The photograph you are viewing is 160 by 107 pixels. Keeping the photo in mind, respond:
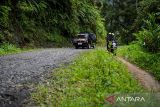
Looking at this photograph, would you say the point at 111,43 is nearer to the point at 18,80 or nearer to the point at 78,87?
the point at 78,87

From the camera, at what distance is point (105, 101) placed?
426 inches

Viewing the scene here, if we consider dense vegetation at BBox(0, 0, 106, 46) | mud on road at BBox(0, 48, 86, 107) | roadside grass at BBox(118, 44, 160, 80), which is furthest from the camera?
dense vegetation at BBox(0, 0, 106, 46)

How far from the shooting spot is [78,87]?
38.6 feet

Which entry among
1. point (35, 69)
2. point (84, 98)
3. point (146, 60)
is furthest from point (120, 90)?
point (146, 60)

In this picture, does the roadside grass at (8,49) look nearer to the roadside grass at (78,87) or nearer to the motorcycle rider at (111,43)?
the motorcycle rider at (111,43)

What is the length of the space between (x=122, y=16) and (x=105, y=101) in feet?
192

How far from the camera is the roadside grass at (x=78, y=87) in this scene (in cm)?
1018

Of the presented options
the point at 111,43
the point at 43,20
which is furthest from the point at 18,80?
the point at 43,20

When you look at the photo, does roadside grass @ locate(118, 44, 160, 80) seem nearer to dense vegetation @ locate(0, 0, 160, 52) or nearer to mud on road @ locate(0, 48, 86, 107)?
dense vegetation @ locate(0, 0, 160, 52)

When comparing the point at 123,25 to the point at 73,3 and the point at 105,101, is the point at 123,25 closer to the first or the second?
the point at 73,3

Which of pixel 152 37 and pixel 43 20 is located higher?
pixel 43 20

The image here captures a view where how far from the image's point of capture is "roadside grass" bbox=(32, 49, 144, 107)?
401 inches

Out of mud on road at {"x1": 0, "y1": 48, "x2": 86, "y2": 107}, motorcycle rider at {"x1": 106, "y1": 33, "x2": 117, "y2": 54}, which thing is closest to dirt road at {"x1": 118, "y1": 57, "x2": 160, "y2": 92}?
mud on road at {"x1": 0, "y1": 48, "x2": 86, "y2": 107}

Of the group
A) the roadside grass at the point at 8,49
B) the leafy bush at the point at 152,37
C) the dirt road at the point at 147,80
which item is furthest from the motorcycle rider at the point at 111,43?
the roadside grass at the point at 8,49
